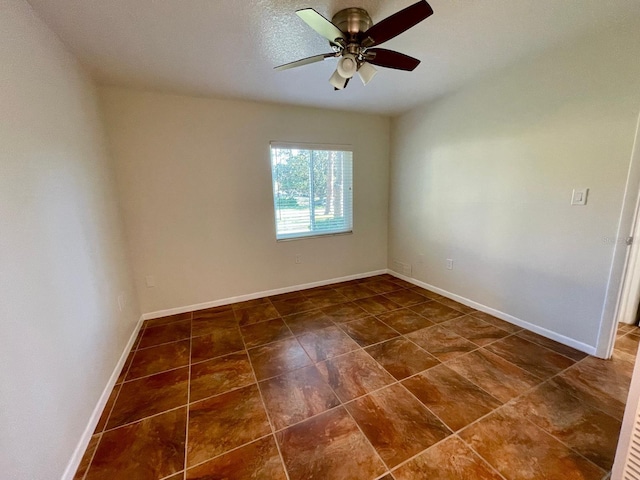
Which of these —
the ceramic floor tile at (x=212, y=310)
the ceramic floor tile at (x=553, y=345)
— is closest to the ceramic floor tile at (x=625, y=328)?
the ceramic floor tile at (x=553, y=345)

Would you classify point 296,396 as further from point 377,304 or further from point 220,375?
point 377,304

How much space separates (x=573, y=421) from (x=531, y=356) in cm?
63

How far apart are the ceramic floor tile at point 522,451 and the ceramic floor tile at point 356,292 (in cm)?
190

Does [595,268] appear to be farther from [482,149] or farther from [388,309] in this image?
[388,309]

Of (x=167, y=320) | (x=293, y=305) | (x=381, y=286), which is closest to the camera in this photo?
(x=167, y=320)

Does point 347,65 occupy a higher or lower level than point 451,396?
higher

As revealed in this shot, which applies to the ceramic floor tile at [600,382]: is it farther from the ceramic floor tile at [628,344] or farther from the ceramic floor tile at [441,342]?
the ceramic floor tile at [441,342]

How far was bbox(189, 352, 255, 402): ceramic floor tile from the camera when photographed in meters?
1.78

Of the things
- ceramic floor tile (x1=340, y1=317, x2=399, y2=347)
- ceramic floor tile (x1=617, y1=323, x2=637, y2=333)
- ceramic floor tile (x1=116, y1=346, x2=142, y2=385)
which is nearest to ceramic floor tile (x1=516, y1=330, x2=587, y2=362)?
ceramic floor tile (x1=617, y1=323, x2=637, y2=333)

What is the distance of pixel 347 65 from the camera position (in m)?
1.56

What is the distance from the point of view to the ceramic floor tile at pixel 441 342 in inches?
83.4

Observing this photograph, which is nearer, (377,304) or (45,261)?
(45,261)

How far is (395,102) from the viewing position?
10.2 ft

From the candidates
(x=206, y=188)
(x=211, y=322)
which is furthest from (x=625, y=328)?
(x=206, y=188)
